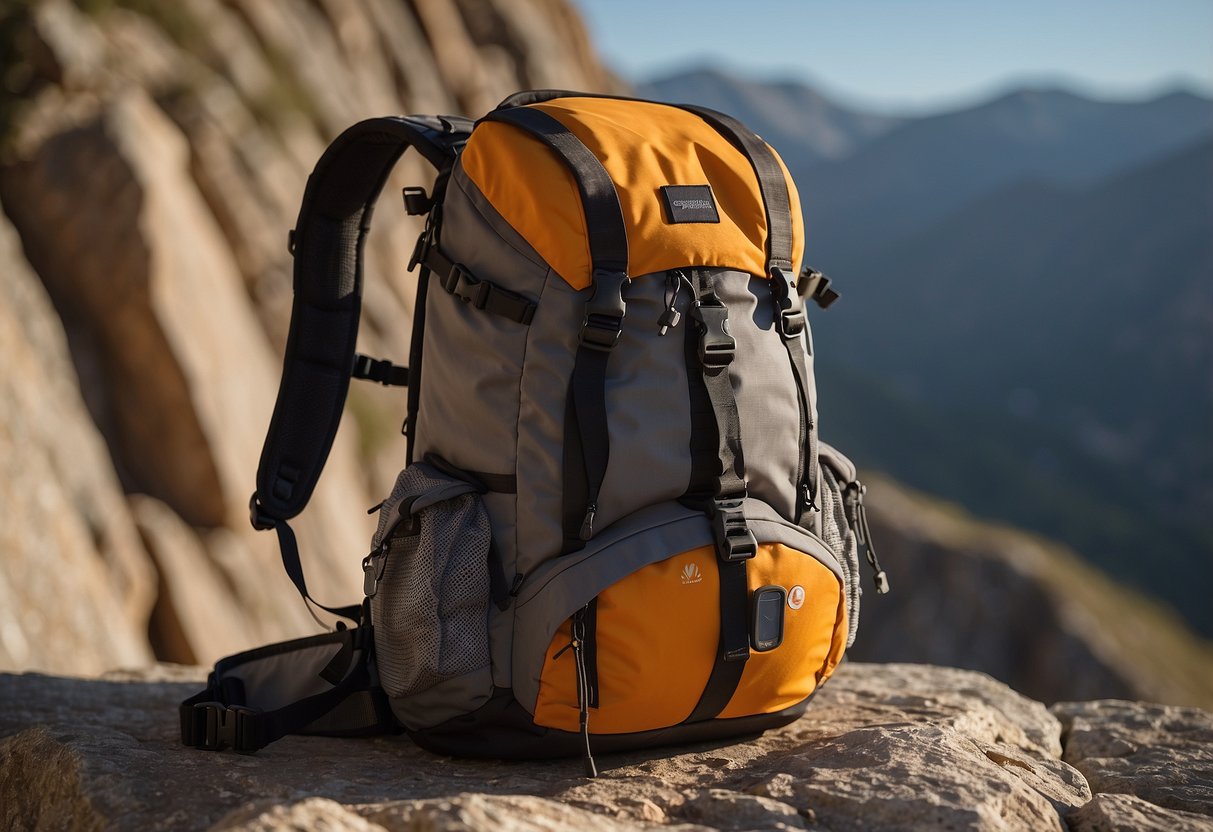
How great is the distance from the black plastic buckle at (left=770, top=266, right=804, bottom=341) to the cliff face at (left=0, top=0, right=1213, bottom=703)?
4596 mm

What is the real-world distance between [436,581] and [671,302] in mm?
929

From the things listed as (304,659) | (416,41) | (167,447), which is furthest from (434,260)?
(416,41)

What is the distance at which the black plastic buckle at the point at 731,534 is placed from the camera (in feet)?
8.64

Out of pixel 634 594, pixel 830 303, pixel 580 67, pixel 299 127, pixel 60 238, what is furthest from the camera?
pixel 580 67

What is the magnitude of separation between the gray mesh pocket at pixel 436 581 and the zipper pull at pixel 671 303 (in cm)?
66

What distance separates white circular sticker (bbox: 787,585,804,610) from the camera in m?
2.78

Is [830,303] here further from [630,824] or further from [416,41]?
[416,41]

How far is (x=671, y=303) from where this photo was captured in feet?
8.79

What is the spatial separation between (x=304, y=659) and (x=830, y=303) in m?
1.99

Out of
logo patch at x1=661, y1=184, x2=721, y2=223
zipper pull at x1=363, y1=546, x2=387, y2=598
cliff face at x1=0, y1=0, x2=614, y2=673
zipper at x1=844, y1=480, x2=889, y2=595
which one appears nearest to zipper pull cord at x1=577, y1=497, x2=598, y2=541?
zipper pull at x1=363, y1=546, x2=387, y2=598

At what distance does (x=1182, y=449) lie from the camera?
155 metres

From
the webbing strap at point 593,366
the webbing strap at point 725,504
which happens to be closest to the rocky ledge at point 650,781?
the webbing strap at point 725,504

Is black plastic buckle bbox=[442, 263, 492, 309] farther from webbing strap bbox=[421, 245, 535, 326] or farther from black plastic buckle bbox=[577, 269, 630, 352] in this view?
black plastic buckle bbox=[577, 269, 630, 352]

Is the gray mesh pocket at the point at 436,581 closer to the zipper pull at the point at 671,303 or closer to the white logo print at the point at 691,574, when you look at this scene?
the white logo print at the point at 691,574
